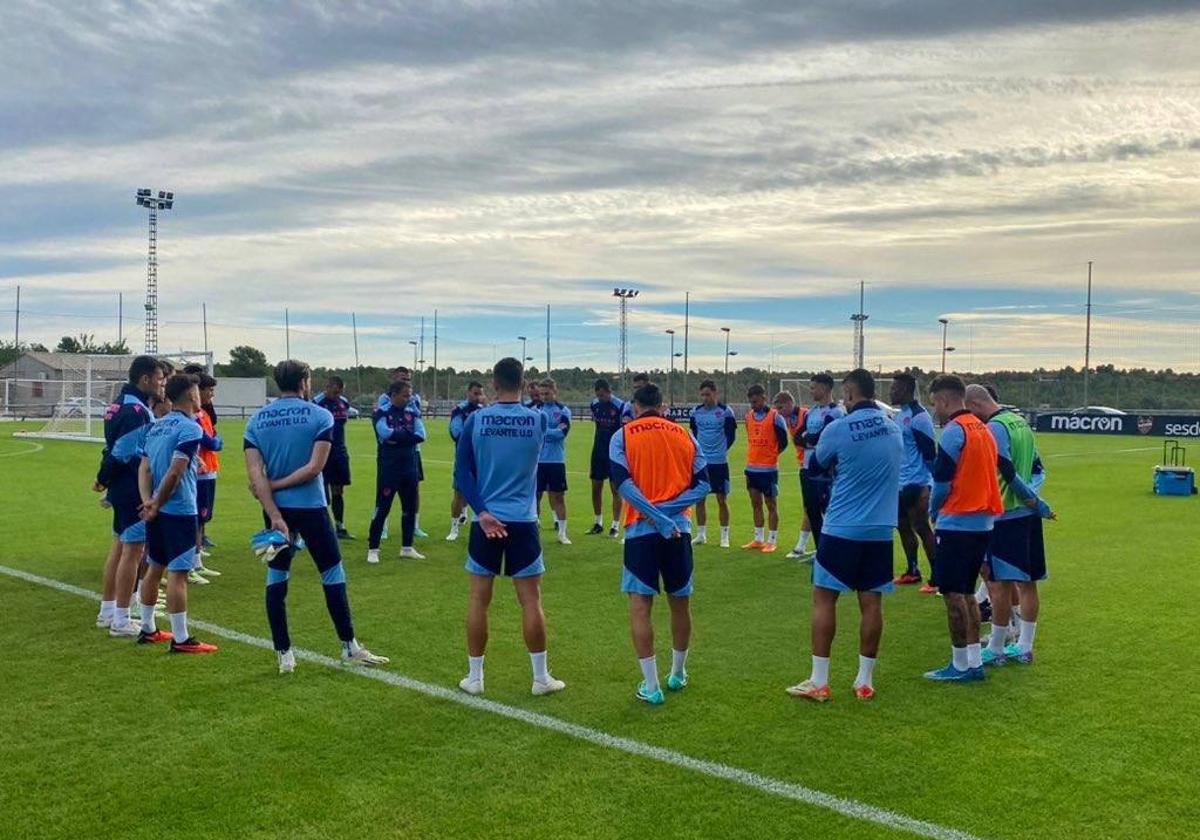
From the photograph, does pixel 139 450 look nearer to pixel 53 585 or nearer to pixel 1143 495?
pixel 53 585

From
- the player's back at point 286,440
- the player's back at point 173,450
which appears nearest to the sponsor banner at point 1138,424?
the player's back at point 286,440

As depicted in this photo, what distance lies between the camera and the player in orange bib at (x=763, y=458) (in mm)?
12453

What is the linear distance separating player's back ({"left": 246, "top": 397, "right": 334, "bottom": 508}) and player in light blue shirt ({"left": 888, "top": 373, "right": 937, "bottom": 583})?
17.9 feet

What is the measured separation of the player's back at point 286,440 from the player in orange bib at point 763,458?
22.7 ft

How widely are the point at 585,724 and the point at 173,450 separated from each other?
3.75 meters

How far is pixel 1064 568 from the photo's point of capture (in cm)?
1122

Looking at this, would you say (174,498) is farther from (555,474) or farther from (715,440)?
(715,440)

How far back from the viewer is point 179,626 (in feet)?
23.7

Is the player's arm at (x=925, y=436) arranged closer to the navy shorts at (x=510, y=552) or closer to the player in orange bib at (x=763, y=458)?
the player in orange bib at (x=763, y=458)

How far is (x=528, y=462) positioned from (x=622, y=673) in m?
1.76

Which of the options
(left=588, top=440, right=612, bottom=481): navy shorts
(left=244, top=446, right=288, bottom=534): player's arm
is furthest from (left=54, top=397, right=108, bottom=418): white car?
(left=244, top=446, right=288, bottom=534): player's arm

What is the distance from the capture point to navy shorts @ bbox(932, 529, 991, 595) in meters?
6.54

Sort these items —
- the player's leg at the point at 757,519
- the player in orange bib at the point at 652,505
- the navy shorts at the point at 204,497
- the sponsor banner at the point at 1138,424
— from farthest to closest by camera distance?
1. the sponsor banner at the point at 1138,424
2. the player's leg at the point at 757,519
3. the navy shorts at the point at 204,497
4. the player in orange bib at the point at 652,505

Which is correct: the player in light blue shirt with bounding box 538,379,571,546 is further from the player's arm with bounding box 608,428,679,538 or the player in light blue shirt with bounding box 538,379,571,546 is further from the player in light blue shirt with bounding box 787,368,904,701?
the player in light blue shirt with bounding box 787,368,904,701
